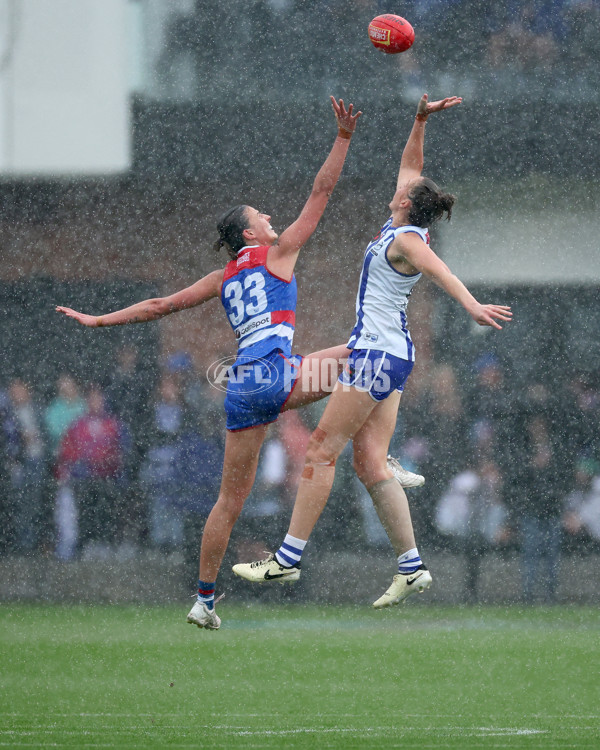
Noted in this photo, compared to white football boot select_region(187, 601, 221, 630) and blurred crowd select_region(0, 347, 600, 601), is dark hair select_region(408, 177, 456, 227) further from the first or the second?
blurred crowd select_region(0, 347, 600, 601)

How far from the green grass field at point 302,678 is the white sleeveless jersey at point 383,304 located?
10.1ft

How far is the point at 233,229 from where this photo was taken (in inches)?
307

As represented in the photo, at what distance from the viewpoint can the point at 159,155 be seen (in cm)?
1641

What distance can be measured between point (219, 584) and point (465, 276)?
4.84 m

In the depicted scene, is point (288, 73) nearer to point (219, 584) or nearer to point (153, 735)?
point (219, 584)

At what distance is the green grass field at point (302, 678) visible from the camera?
9602 mm

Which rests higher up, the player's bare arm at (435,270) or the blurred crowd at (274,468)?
the player's bare arm at (435,270)

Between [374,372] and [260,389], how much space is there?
65 cm

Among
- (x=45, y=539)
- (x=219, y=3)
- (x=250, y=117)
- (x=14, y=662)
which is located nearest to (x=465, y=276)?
(x=250, y=117)

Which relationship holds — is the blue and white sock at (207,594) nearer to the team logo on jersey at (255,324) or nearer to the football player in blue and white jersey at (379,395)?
the football player in blue and white jersey at (379,395)

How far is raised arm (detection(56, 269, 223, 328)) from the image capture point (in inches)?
310

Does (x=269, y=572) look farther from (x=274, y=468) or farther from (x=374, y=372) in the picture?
(x=274, y=468)

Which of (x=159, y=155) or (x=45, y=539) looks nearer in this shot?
(x=45, y=539)

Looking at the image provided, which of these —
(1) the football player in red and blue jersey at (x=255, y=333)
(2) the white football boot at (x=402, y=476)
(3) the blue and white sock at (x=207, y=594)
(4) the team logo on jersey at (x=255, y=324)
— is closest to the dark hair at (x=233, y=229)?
(1) the football player in red and blue jersey at (x=255, y=333)
